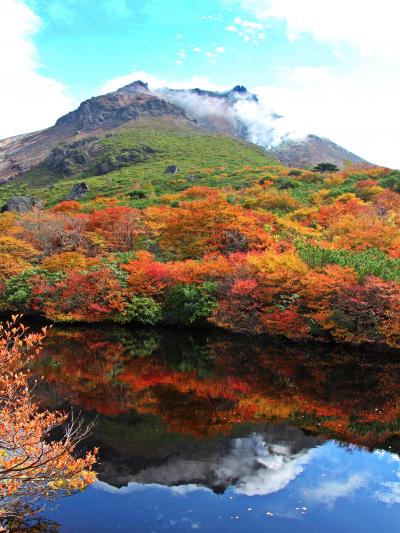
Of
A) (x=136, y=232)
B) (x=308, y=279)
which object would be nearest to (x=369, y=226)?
(x=308, y=279)

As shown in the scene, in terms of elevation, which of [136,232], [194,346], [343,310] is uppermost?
[136,232]

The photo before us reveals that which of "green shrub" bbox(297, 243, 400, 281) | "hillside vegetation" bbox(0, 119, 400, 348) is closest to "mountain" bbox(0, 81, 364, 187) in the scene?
"hillside vegetation" bbox(0, 119, 400, 348)

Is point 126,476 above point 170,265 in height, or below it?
below

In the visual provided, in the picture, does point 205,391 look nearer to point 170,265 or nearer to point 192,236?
point 170,265

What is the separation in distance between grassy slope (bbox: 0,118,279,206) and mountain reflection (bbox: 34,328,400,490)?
1622 inches

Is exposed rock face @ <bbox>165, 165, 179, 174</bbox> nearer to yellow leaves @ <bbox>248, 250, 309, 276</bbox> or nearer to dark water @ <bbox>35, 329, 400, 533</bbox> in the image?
yellow leaves @ <bbox>248, 250, 309, 276</bbox>

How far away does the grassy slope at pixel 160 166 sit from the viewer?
81.4m

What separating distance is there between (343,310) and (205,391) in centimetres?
1045

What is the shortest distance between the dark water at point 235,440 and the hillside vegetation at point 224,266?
3137 mm

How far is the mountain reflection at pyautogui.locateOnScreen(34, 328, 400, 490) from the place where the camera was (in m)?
13.3

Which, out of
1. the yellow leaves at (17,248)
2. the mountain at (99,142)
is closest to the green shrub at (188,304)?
the yellow leaves at (17,248)

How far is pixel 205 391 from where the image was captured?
1972 centimetres

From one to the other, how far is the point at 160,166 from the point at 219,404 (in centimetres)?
8783

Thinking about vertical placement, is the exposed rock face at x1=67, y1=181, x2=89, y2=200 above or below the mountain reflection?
above
